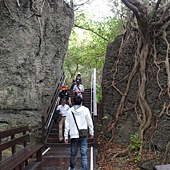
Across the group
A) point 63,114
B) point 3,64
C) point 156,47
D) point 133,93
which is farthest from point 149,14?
point 3,64

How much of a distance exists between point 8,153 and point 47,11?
6530 millimetres

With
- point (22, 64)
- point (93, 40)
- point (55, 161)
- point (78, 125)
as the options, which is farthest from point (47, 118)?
point (93, 40)

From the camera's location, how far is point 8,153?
683cm

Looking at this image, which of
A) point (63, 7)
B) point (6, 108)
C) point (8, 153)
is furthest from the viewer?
point (63, 7)

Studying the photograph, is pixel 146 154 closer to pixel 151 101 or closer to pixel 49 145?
pixel 151 101

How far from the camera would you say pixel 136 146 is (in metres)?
6.64

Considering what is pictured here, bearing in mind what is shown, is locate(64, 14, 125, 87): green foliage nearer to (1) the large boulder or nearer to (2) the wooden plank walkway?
(1) the large boulder

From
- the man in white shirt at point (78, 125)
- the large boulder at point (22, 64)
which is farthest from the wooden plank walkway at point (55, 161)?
the large boulder at point (22, 64)

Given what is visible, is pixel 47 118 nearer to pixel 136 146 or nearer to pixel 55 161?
pixel 55 161

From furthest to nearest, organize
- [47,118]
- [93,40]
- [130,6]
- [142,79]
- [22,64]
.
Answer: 1. [93,40]
2. [47,118]
3. [22,64]
4. [142,79]
5. [130,6]

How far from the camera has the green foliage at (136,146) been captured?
628 centimetres

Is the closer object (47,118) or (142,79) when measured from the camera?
(142,79)

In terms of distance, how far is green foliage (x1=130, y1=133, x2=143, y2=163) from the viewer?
6.28 metres

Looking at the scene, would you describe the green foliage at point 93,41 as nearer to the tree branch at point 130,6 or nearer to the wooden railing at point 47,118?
the wooden railing at point 47,118
